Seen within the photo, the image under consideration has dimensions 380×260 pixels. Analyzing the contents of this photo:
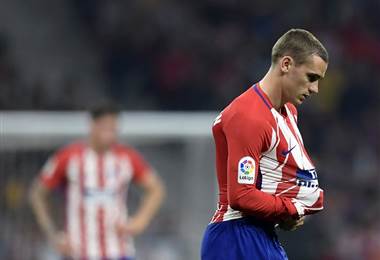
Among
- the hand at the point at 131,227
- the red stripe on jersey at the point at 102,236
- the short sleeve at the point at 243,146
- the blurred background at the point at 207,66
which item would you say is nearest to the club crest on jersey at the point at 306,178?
the short sleeve at the point at 243,146

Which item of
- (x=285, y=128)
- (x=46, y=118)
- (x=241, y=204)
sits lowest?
(x=241, y=204)

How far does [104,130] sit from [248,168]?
3754mm

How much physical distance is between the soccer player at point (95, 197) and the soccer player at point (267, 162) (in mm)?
3636

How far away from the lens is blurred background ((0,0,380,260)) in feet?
44.4

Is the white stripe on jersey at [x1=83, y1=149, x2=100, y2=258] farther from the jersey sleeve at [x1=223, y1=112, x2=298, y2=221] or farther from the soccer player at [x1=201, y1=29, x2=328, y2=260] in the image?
the jersey sleeve at [x1=223, y1=112, x2=298, y2=221]

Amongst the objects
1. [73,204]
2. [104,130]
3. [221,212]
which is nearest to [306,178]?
[221,212]

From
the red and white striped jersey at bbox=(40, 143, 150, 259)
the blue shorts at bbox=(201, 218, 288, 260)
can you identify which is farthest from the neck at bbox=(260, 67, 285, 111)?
the red and white striped jersey at bbox=(40, 143, 150, 259)

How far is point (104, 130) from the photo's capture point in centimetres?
874

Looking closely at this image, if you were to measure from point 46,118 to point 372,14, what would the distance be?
542cm

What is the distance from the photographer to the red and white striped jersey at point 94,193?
9055 millimetres

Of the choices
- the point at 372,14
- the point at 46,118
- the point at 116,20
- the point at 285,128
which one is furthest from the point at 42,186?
the point at 372,14

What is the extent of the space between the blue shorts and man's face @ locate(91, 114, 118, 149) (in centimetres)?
335

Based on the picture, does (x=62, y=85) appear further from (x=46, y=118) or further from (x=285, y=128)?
(x=285, y=128)

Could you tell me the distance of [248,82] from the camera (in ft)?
47.4
